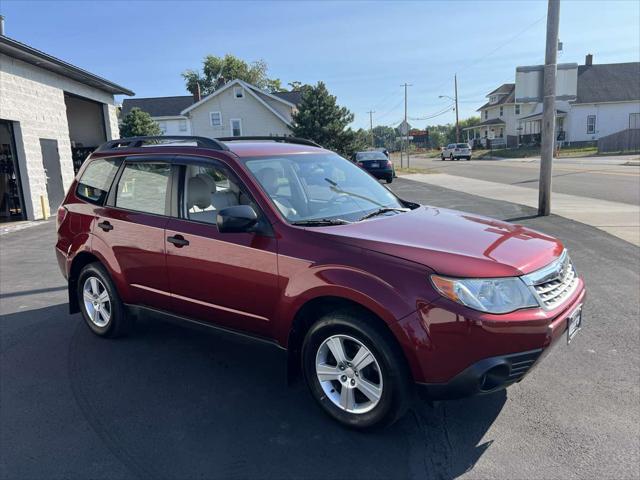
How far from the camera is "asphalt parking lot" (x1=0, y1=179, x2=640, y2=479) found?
2.87 metres

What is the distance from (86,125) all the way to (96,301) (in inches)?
755

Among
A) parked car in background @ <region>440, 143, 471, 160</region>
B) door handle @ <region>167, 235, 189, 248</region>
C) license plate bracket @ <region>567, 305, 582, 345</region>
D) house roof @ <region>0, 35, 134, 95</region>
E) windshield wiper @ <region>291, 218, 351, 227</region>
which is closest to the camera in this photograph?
license plate bracket @ <region>567, 305, 582, 345</region>

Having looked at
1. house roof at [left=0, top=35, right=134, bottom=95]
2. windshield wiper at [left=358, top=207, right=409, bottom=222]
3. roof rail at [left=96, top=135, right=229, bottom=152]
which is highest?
house roof at [left=0, top=35, right=134, bottom=95]

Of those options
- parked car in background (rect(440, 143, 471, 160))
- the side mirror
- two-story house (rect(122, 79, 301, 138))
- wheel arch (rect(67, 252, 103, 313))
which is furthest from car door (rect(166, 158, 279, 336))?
parked car in background (rect(440, 143, 471, 160))

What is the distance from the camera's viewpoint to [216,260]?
3.68m

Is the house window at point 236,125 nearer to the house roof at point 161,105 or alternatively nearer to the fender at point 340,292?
the house roof at point 161,105

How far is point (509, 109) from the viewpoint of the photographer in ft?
216

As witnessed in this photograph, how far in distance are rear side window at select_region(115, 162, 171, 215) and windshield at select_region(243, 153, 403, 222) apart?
86 centimetres

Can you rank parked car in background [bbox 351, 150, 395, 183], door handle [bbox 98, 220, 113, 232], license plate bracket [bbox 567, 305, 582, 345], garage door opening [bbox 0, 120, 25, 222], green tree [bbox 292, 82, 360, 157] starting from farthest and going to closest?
green tree [bbox 292, 82, 360, 157] < parked car in background [bbox 351, 150, 395, 183] < garage door opening [bbox 0, 120, 25, 222] < door handle [bbox 98, 220, 113, 232] < license plate bracket [bbox 567, 305, 582, 345]

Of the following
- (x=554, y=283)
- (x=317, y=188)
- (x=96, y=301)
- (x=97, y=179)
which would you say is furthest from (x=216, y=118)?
(x=554, y=283)

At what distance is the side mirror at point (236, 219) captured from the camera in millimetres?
3342

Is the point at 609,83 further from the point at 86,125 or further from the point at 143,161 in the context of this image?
the point at 143,161

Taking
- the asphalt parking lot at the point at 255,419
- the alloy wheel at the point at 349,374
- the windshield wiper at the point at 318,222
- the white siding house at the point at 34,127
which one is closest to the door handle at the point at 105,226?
the asphalt parking lot at the point at 255,419

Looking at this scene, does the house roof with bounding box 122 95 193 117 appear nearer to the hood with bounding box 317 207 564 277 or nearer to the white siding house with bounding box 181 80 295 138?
the white siding house with bounding box 181 80 295 138
